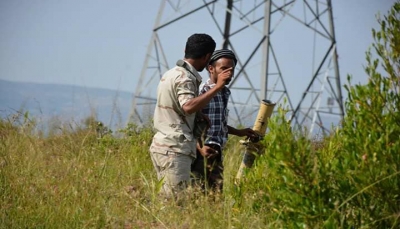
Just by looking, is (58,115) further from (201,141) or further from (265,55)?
(265,55)

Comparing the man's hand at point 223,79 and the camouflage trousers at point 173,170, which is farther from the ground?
the man's hand at point 223,79

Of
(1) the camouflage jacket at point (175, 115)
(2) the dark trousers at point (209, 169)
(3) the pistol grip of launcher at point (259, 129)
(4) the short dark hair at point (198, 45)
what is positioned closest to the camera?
(1) the camouflage jacket at point (175, 115)

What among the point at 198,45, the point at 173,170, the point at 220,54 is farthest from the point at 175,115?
the point at 220,54

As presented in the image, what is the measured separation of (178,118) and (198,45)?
0.59m

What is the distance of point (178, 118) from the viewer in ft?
17.1

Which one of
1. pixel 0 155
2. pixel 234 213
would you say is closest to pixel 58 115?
pixel 0 155

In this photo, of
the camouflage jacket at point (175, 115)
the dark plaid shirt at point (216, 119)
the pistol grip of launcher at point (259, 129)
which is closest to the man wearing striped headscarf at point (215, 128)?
the dark plaid shirt at point (216, 119)

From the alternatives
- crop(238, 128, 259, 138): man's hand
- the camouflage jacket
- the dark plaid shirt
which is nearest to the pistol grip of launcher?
crop(238, 128, 259, 138): man's hand

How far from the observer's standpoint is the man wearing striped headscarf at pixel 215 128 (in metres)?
5.53

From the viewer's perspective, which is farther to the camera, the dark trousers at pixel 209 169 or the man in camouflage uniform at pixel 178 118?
the dark trousers at pixel 209 169

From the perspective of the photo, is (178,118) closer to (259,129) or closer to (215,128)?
(215,128)

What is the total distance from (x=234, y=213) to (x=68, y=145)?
2997 millimetres

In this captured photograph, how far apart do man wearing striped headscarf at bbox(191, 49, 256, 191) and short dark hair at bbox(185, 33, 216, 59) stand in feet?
0.88

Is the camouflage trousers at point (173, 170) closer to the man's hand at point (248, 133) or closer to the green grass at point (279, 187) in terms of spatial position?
the green grass at point (279, 187)
